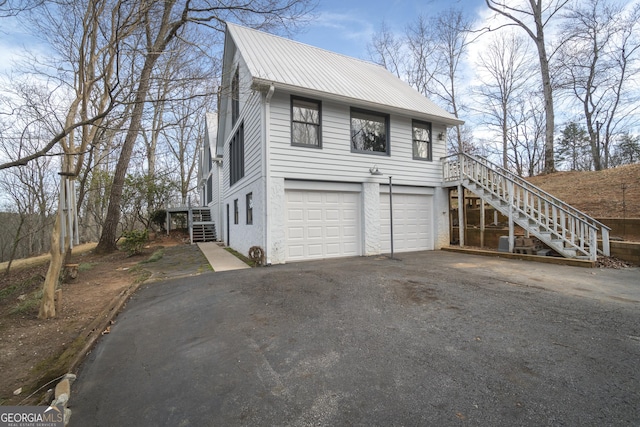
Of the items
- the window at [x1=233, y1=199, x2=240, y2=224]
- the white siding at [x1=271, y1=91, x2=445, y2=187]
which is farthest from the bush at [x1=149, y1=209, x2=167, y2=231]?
the white siding at [x1=271, y1=91, x2=445, y2=187]

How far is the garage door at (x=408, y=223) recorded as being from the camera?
9.18m

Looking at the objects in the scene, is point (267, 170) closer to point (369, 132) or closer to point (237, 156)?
point (369, 132)

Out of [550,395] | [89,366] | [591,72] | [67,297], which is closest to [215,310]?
[89,366]

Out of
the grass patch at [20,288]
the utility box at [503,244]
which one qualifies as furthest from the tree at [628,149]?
the grass patch at [20,288]

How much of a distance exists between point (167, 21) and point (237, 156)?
455 cm

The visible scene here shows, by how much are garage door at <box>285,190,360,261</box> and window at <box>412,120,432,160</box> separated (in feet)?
10.1

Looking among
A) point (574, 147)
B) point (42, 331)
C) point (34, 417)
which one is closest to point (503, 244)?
point (34, 417)

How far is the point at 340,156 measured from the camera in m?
8.34

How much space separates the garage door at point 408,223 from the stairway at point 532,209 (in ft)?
4.44

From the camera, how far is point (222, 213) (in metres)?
14.9

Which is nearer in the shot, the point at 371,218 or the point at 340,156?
the point at 340,156

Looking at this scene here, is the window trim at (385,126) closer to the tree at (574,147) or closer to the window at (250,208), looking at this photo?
the window at (250,208)

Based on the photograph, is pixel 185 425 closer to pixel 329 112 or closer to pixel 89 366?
pixel 89 366

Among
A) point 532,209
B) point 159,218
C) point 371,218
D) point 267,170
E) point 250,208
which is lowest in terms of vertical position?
point 371,218
